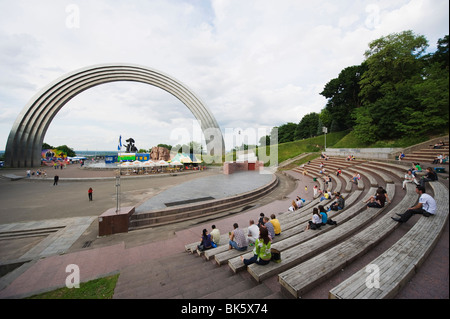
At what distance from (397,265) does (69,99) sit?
60.6 m

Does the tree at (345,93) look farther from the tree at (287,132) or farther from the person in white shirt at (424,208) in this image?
the person in white shirt at (424,208)

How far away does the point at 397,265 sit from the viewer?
10.4ft

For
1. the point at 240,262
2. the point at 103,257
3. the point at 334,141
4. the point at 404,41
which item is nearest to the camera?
the point at 240,262

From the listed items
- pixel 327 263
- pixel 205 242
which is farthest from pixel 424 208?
pixel 205 242

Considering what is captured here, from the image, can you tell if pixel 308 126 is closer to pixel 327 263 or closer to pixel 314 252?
pixel 314 252

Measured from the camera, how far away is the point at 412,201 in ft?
22.8

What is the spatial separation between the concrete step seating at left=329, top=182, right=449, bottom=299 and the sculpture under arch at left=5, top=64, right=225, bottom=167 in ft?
153

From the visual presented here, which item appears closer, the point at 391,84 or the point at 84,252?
the point at 84,252

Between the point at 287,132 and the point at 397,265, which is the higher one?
the point at 287,132

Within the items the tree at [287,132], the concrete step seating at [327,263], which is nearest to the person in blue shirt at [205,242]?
→ the concrete step seating at [327,263]

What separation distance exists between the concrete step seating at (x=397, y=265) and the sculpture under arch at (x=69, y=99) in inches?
1832
